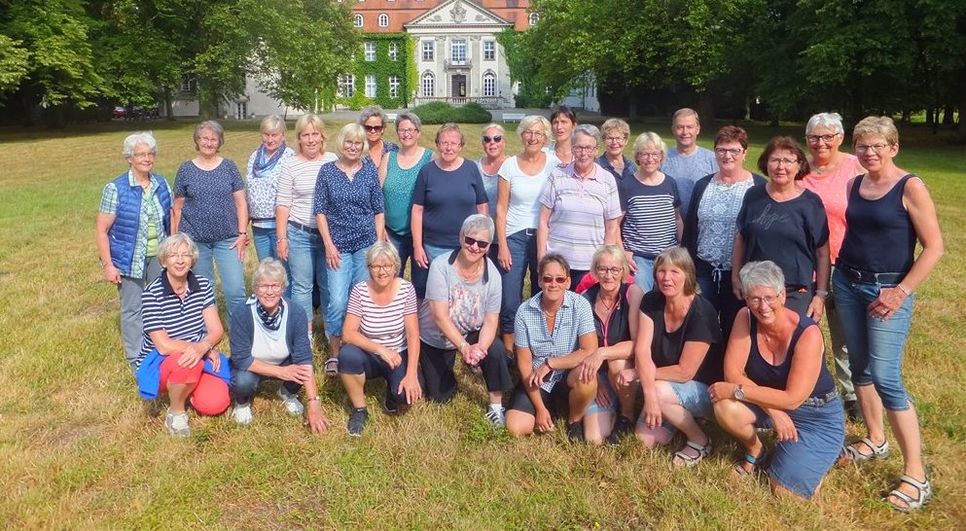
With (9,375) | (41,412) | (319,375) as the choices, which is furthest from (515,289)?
(9,375)

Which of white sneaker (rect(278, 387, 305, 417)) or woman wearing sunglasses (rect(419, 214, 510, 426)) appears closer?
woman wearing sunglasses (rect(419, 214, 510, 426))

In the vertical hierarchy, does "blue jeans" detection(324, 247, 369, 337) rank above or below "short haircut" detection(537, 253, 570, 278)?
below

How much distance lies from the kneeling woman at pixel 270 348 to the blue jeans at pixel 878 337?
3013mm

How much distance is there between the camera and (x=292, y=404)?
14.4 ft

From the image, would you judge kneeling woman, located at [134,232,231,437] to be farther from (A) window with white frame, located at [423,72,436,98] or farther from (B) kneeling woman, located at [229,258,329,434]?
(A) window with white frame, located at [423,72,436,98]

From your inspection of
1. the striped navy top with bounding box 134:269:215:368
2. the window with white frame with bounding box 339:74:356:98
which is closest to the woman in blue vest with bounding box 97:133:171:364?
the striped navy top with bounding box 134:269:215:368

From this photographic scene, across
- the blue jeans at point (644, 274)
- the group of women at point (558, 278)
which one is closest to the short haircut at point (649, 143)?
the group of women at point (558, 278)

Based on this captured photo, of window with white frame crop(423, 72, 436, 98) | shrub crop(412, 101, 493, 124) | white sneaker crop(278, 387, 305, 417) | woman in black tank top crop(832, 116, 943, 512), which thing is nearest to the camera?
woman in black tank top crop(832, 116, 943, 512)

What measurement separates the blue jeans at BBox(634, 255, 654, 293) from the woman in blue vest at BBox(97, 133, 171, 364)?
328cm

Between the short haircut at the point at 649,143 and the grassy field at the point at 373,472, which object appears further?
the short haircut at the point at 649,143

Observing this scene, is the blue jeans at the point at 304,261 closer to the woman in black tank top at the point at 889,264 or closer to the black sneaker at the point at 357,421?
the black sneaker at the point at 357,421

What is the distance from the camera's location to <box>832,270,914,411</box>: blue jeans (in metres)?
3.32

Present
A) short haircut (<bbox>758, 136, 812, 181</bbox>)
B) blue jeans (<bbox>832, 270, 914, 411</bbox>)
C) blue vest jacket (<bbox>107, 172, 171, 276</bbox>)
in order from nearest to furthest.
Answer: blue jeans (<bbox>832, 270, 914, 411</bbox>) < short haircut (<bbox>758, 136, 812, 181</bbox>) < blue vest jacket (<bbox>107, 172, 171, 276</bbox>)

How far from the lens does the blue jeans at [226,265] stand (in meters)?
4.96
